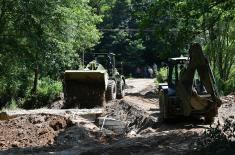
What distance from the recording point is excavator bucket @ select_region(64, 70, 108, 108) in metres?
25.1

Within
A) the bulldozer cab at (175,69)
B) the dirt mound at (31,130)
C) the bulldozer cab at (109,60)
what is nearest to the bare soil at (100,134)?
the dirt mound at (31,130)

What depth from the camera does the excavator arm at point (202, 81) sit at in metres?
15.6

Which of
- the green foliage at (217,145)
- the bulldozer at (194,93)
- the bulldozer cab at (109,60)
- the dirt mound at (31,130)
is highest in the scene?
the bulldozer cab at (109,60)

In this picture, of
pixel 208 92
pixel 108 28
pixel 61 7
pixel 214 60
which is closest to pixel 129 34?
pixel 108 28

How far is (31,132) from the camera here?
16.9m

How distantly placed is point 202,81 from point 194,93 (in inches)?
16.2

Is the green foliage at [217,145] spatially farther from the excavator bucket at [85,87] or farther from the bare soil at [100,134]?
the excavator bucket at [85,87]

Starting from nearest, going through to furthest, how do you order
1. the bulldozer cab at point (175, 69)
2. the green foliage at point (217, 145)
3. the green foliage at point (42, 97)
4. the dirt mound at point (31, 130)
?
1. the green foliage at point (217, 145)
2. the dirt mound at point (31, 130)
3. the bulldozer cab at point (175, 69)
4. the green foliage at point (42, 97)

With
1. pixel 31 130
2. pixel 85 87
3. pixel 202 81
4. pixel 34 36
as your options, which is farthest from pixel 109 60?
pixel 202 81

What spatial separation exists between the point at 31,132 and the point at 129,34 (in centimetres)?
5335

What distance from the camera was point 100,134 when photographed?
1691cm

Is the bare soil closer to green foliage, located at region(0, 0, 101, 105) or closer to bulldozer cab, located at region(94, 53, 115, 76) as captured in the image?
green foliage, located at region(0, 0, 101, 105)

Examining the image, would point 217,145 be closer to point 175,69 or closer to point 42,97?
point 175,69

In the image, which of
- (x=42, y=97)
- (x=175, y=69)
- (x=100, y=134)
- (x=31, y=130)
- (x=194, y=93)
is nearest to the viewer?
(x=194, y=93)
